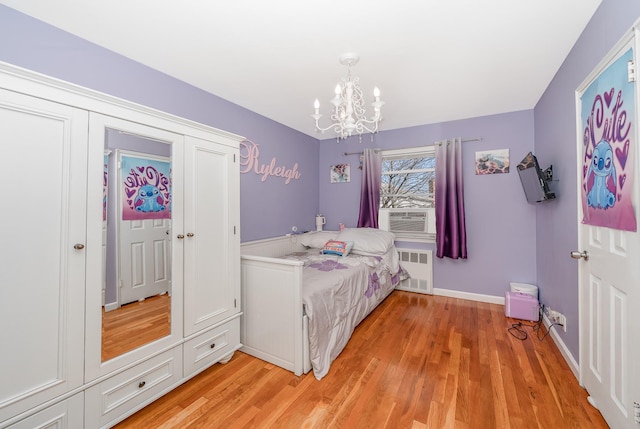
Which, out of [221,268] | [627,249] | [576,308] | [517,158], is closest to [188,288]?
[221,268]

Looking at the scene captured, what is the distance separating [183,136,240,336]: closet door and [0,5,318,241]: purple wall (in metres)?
0.79

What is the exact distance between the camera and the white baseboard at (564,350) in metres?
1.86

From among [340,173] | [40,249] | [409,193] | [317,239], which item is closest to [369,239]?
[317,239]

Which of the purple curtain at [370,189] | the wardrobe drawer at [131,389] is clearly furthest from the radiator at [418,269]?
the wardrobe drawer at [131,389]

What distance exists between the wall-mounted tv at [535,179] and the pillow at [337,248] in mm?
1956

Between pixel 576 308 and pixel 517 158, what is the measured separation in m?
1.93

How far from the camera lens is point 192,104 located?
2461mm

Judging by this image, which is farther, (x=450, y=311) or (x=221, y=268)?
(x=450, y=311)

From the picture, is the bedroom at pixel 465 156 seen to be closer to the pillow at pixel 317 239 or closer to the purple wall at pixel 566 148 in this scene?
the purple wall at pixel 566 148

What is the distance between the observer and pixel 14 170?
112 cm

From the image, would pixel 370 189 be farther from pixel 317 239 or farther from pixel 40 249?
pixel 40 249

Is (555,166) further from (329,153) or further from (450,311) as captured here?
(329,153)

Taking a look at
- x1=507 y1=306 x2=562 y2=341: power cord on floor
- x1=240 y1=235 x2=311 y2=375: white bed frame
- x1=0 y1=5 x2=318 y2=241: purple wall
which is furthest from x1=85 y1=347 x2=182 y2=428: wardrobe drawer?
x1=507 y1=306 x2=562 y2=341: power cord on floor

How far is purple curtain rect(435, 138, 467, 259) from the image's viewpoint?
3.35 meters
